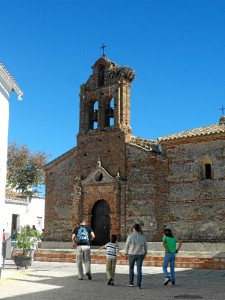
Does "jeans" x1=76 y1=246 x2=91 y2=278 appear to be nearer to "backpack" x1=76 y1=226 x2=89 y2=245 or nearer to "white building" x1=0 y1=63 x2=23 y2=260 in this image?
"backpack" x1=76 y1=226 x2=89 y2=245

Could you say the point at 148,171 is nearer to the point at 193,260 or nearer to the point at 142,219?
the point at 142,219

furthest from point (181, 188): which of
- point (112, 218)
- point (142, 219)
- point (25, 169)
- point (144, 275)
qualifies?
point (25, 169)

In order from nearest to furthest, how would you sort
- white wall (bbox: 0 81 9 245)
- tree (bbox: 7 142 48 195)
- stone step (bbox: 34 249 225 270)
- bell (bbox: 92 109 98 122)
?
white wall (bbox: 0 81 9 245), stone step (bbox: 34 249 225 270), bell (bbox: 92 109 98 122), tree (bbox: 7 142 48 195)

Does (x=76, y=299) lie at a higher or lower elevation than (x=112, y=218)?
lower

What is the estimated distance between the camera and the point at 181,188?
2122 centimetres

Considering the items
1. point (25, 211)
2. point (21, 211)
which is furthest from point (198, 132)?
point (25, 211)

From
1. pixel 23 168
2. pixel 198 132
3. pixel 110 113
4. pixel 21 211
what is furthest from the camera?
pixel 23 168

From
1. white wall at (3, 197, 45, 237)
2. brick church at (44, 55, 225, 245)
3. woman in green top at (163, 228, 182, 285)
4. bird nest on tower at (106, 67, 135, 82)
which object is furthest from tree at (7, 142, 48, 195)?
woman in green top at (163, 228, 182, 285)

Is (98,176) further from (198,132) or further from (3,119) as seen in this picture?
(3,119)

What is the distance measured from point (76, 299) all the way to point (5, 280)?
A: 3939mm

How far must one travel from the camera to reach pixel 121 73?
78.7 ft

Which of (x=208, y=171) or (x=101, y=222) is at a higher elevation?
(x=208, y=171)

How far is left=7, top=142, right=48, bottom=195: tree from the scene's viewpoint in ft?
125

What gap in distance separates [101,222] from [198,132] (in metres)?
7.42
